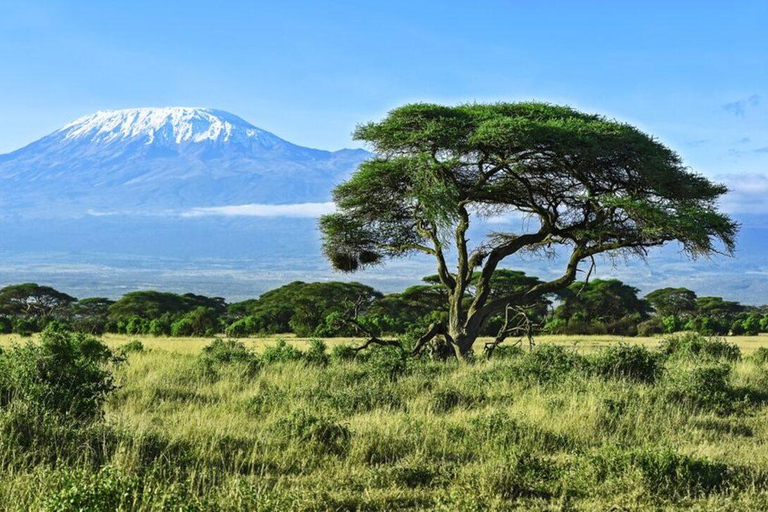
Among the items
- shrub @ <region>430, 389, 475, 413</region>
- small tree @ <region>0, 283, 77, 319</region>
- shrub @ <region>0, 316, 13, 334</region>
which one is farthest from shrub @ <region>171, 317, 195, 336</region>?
shrub @ <region>430, 389, 475, 413</region>

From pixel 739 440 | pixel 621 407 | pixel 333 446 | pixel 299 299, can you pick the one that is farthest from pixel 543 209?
pixel 299 299

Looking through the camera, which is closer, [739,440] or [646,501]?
[646,501]

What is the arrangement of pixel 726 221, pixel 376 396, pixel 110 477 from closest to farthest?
pixel 110 477 → pixel 376 396 → pixel 726 221

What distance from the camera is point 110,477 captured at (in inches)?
232

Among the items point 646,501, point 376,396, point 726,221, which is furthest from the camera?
point 726,221

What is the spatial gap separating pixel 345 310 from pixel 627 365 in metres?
29.3

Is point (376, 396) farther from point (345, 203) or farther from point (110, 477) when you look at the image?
point (345, 203)

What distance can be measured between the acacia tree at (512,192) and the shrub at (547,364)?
3.35 meters

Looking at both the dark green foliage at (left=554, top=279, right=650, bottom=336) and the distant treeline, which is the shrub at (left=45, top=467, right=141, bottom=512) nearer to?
the distant treeline

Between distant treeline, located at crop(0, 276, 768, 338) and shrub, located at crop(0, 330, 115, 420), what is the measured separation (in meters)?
23.9

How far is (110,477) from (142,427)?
213 cm

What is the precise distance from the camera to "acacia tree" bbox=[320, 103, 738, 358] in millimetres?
17531

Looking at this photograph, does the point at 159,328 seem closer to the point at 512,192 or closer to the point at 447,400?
the point at 512,192

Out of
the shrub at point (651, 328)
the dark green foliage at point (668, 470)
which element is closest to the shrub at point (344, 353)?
the dark green foliage at point (668, 470)
